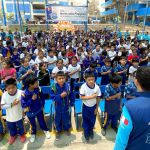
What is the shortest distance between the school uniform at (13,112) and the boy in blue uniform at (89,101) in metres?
1.35

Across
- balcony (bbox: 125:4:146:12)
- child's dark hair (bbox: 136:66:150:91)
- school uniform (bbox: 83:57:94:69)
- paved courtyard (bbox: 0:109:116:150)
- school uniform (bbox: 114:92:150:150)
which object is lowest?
paved courtyard (bbox: 0:109:116:150)

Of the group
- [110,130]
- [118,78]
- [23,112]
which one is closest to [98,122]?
[110,130]

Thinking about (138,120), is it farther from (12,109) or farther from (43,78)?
(43,78)

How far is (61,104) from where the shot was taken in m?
4.24

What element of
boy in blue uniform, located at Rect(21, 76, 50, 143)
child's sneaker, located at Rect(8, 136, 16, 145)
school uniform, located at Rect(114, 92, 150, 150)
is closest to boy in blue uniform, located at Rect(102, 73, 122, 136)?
boy in blue uniform, located at Rect(21, 76, 50, 143)

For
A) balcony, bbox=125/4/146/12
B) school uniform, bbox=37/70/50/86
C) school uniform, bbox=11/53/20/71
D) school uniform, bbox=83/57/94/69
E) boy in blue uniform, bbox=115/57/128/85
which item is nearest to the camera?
school uniform, bbox=37/70/50/86

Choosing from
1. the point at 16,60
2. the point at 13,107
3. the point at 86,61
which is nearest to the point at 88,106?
the point at 13,107

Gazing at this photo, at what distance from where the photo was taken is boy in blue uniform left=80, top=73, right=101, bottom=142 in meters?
4.11

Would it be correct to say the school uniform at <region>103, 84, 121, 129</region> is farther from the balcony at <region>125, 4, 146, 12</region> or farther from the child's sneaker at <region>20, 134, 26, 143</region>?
the balcony at <region>125, 4, 146, 12</region>

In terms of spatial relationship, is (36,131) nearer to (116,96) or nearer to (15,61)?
(116,96)

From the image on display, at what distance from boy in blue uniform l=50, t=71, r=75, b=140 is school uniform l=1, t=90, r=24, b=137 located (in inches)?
29.3

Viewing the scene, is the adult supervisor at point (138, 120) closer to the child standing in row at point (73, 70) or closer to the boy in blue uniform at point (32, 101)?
the boy in blue uniform at point (32, 101)

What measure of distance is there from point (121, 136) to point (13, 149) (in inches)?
117

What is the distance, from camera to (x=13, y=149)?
4117 mm
